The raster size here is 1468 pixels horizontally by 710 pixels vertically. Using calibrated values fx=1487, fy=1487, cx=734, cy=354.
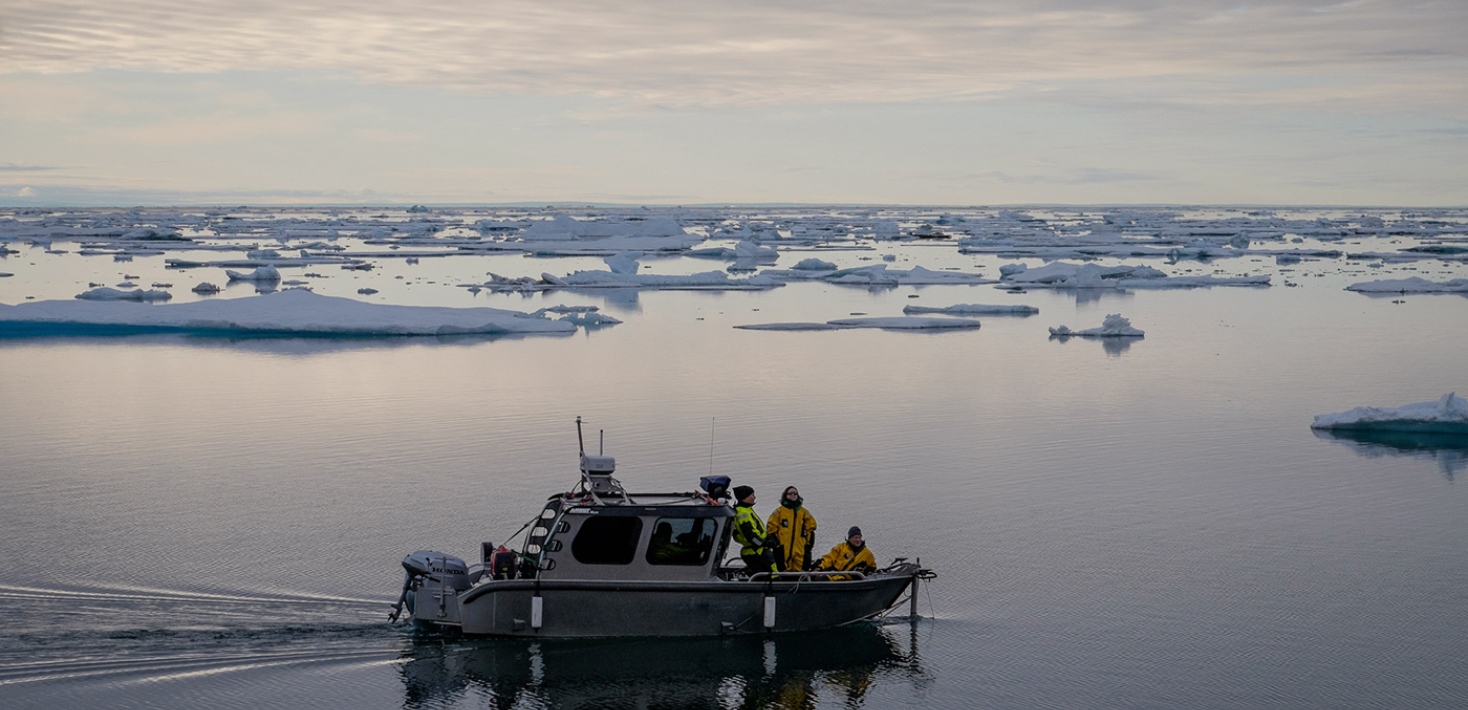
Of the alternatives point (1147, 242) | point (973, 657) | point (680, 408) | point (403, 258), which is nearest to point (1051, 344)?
point (680, 408)

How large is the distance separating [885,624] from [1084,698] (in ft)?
6.18

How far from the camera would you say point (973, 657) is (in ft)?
32.1

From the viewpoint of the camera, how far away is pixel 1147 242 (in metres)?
65.6

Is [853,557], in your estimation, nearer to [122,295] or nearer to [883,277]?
[122,295]

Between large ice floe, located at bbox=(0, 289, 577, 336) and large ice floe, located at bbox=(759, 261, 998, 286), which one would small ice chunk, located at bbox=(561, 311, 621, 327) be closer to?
large ice floe, located at bbox=(0, 289, 577, 336)

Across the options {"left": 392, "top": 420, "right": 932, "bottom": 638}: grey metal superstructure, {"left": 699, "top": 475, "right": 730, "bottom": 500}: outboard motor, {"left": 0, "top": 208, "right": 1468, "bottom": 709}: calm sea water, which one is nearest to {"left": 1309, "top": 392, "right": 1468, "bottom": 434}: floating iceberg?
{"left": 0, "top": 208, "right": 1468, "bottom": 709}: calm sea water

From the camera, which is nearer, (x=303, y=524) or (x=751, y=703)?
(x=751, y=703)

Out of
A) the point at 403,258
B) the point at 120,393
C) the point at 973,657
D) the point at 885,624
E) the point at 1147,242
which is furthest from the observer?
the point at 1147,242

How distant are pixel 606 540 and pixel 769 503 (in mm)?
3599

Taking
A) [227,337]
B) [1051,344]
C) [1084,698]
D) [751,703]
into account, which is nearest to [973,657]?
[1084,698]

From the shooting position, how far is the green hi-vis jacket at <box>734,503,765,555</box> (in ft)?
32.8

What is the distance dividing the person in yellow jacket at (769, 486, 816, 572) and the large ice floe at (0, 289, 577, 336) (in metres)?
16.5

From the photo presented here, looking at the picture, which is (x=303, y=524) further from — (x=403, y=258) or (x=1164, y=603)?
(x=403, y=258)

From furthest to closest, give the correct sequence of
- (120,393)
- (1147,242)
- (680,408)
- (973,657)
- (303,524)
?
(1147,242)
(120,393)
(680,408)
(303,524)
(973,657)
